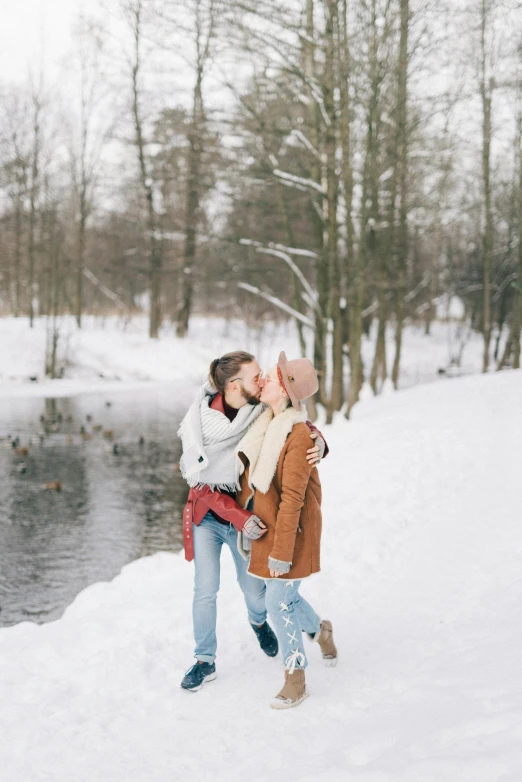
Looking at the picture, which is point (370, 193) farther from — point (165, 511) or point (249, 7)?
point (165, 511)

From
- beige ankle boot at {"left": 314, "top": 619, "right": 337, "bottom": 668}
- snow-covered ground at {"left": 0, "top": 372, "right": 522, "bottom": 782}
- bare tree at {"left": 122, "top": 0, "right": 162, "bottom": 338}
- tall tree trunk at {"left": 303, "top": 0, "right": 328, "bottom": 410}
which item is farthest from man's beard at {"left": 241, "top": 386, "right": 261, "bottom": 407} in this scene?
bare tree at {"left": 122, "top": 0, "right": 162, "bottom": 338}

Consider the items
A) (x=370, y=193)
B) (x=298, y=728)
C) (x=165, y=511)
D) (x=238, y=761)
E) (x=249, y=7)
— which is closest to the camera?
(x=238, y=761)

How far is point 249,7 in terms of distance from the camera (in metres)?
9.05

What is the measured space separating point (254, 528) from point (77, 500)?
7775 mm

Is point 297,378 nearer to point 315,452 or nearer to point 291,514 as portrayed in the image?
point 315,452

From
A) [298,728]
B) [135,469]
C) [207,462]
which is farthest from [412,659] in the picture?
[135,469]

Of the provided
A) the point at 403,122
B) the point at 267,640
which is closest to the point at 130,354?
the point at 403,122

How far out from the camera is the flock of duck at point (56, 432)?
12.9 meters

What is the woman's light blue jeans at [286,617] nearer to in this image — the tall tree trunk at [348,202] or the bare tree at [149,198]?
the tall tree trunk at [348,202]

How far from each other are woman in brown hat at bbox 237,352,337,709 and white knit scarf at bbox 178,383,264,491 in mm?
114

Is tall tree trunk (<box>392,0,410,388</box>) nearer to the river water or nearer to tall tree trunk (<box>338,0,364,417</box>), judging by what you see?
tall tree trunk (<box>338,0,364,417</box>)

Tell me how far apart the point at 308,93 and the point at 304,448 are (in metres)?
11.0

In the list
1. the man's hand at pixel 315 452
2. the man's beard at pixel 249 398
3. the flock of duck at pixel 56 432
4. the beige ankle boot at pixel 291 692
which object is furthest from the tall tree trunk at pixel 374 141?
the beige ankle boot at pixel 291 692

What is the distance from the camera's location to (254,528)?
371cm
